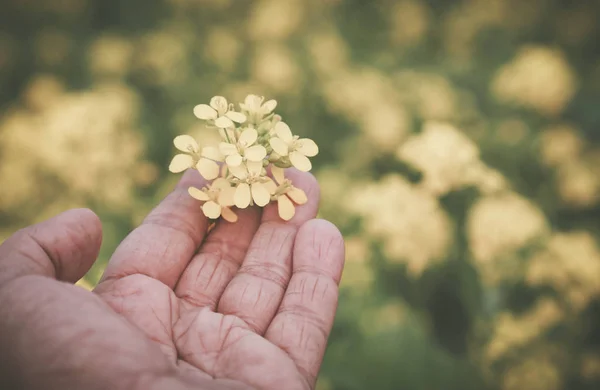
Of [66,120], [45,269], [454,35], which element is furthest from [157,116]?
[454,35]

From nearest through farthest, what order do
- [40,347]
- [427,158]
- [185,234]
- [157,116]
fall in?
[40,347] < [185,234] < [427,158] < [157,116]

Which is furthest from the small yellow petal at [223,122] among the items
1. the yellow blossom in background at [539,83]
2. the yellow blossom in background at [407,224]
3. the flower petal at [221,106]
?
the yellow blossom in background at [539,83]

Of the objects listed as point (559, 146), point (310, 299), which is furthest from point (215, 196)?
point (559, 146)

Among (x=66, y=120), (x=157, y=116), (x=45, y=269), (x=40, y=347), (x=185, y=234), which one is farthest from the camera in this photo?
(x=157, y=116)

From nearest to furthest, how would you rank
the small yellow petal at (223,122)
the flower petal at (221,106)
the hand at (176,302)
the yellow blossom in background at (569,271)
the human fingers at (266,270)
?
the hand at (176,302), the human fingers at (266,270), the small yellow petal at (223,122), the flower petal at (221,106), the yellow blossom in background at (569,271)

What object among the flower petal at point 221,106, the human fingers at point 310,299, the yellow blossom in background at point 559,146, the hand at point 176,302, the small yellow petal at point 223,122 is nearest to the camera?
the hand at point 176,302

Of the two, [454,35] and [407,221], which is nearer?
[407,221]

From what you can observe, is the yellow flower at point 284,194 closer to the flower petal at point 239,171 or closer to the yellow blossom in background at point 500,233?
the flower petal at point 239,171

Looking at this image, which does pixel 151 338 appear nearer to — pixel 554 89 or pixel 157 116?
pixel 157 116

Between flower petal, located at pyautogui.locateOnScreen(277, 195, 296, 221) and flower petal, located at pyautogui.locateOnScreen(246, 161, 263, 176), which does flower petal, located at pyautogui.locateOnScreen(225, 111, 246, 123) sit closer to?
flower petal, located at pyautogui.locateOnScreen(246, 161, 263, 176)
